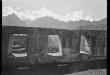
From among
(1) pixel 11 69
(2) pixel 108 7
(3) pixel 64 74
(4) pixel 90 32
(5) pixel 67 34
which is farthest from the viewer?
(4) pixel 90 32

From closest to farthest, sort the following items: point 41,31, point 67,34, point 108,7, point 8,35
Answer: point 108,7 → point 8,35 → point 41,31 → point 67,34

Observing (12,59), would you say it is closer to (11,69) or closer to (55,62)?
(11,69)

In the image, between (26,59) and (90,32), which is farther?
(90,32)

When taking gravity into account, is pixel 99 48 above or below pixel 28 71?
above

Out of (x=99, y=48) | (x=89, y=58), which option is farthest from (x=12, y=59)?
(x=99, y=48)

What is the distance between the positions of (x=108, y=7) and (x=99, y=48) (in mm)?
12095

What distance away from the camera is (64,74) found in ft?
28.0

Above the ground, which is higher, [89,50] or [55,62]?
[89,50]

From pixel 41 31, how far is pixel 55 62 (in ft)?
10.2

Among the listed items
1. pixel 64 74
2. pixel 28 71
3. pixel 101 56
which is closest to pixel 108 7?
pixel 64 74

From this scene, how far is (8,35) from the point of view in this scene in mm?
10258

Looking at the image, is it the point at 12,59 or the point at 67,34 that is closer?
the point at 12,59

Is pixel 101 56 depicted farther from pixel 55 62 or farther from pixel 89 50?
pixel 55 62

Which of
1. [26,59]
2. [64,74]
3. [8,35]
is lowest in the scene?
[64,74]
